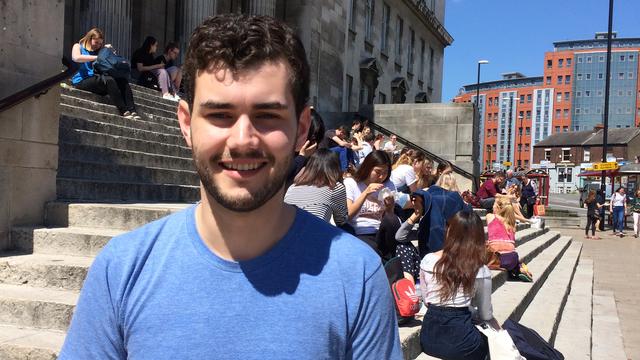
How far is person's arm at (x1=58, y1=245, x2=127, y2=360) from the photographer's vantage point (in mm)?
1328

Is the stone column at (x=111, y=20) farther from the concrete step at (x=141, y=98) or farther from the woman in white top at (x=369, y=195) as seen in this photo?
the woman in white top at (x=369, y=195)

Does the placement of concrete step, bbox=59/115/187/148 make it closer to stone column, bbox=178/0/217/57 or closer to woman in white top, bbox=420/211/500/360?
woman in white top, bbox=420/211/500/360

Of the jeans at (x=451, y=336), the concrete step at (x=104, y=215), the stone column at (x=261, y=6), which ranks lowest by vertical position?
the jeans at (x=451, y=336)

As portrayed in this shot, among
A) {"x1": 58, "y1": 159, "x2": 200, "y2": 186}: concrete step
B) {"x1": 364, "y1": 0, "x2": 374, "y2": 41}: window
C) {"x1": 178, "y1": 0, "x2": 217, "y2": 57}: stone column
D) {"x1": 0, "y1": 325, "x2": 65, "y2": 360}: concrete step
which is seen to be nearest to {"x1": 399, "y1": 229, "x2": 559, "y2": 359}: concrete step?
{"x1": 0, "y1": 325, "x2": 65, "y2": 360}: concrete step

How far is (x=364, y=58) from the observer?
88.8 feet

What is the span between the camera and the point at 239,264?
1389 mm

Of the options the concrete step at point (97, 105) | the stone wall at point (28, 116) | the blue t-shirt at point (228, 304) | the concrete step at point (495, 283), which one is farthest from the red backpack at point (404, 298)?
the concrete step at point (97, 105)

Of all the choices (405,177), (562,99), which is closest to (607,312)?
(405,177)

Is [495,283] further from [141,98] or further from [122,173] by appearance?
[141,98]

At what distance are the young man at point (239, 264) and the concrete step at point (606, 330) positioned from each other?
6520 mm

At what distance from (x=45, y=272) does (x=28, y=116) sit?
1717 millimetres

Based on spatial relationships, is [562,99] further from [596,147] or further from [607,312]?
[607,312]

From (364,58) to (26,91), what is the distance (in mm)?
23195

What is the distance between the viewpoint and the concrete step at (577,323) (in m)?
6.39
